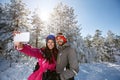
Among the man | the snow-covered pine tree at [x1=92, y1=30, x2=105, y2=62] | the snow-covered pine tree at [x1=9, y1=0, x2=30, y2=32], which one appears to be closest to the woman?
the man

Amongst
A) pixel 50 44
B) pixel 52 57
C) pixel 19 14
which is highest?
pixel 19 14

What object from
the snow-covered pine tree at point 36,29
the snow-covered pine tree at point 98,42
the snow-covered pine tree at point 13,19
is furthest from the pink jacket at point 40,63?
the snow-covered pine tree at point 98,42

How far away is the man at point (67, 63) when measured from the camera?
9.62 ft

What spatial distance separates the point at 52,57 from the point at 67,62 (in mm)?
364

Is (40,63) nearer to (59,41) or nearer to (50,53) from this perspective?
(50,53)

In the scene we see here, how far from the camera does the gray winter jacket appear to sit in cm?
293

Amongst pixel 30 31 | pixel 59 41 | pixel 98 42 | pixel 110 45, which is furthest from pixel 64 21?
pixel 110 45

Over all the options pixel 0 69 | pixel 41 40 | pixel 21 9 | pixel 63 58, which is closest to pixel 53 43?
pixel 63 58

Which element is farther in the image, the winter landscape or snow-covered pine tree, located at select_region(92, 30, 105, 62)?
snow-covered pine tree, located at select_region(92, 30, 105, 62)

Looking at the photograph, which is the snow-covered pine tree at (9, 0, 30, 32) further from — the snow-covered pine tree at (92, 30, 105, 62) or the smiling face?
the snow-covered pine tree at (92, 30, 105, 62)

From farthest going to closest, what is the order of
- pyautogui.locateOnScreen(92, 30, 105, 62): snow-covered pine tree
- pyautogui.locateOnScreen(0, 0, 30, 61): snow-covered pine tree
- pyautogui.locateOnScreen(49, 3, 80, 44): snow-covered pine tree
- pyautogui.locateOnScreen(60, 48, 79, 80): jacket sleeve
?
pyautogui.locateOnScreen(92, 30, 105, 62): snow-covered pine tree, pyautogui.locateOnScreen(49, 3, 80, 44): snow-covered pine tree, pyautogui.locateOnScreen(0, 0, 30, 61): snow-covered pine tree, pyautogui.locateOnScreen(60, 48, 79, 80): jacket sleeve

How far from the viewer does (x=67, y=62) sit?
10.3 ft

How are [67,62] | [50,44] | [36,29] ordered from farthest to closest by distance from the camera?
[36,29] → [50,44] → [67,62]

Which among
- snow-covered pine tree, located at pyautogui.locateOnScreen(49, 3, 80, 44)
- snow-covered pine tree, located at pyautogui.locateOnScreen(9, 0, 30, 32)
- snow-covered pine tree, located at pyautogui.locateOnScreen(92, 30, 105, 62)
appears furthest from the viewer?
snow-covered pine tree, located at pyautogui.locateOnScreen(92, 30, 105, 62)
